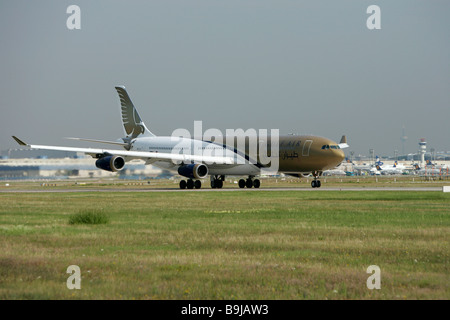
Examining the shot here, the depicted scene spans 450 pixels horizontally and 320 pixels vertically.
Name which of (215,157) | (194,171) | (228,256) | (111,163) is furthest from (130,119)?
(228,256)

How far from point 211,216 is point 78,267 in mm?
14549

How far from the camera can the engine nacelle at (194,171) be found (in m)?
59.9

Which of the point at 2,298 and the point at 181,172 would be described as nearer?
the point at 2,298

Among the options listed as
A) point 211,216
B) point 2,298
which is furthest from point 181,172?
point 2,298

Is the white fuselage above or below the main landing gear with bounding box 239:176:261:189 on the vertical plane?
above

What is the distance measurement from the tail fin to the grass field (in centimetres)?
4633

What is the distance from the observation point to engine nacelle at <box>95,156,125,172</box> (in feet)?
191

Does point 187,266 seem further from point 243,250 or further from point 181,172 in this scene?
point 181,172

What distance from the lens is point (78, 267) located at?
1448 centimetres

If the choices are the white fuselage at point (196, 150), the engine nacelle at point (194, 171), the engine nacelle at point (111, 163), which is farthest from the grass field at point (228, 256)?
the white fuselage at point (196, 150)

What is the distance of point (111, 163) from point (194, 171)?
7.64m

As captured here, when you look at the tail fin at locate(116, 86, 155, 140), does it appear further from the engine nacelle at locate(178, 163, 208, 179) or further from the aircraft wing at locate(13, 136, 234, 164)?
the engine nacelle at locate(178, 163, 208, 179)

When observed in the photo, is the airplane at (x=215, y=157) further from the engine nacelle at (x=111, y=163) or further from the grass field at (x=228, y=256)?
the grass field at (x=228, y=256)

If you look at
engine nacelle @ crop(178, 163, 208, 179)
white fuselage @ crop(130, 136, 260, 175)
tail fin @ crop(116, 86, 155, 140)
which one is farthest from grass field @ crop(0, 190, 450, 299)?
tail fin @ crop(116, 86, 155, 140)
